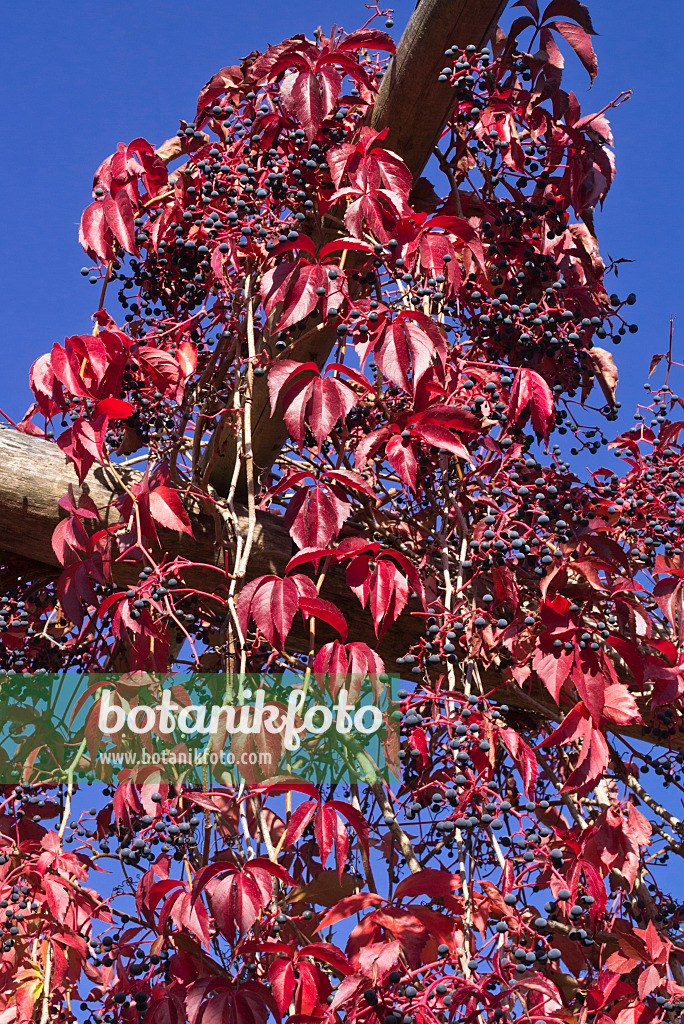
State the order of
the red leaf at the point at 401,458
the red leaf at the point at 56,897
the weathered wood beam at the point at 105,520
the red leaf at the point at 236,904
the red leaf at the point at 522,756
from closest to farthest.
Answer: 1. the red leaf at the point at 236,904
2. the red leaf at the point at 522,756
3. the red leaf at the point at 401,458
4. the red leaf at the point at 56,897
5. the weathered wood beam at the point at 105,520

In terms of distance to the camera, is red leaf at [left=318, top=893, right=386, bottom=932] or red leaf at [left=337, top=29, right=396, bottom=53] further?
red leaf at [left=337, top=29, right=396, bottom=53]

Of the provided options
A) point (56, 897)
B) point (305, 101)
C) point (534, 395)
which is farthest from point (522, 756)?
point (305, 101)

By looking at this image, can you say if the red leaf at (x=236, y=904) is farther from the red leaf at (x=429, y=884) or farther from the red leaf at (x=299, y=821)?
the red leaf at (x=429, y=884)

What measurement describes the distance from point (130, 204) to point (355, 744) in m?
1.28

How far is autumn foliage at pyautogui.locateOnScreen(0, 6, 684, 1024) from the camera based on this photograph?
137 centimetres

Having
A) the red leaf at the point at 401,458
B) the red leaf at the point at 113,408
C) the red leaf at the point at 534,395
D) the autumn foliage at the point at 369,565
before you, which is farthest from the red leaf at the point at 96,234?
the red leaf at the point at 534,395

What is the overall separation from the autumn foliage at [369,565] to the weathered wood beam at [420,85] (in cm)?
4

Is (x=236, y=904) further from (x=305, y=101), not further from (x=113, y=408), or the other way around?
(x=305, y=101)

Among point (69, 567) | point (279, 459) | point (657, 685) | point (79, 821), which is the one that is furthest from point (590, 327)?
point (79, 821)

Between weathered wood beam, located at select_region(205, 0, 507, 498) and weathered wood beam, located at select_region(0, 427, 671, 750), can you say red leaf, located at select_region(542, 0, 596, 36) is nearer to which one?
weathered wood beam, located at select_region(205, 0, 507, 498)

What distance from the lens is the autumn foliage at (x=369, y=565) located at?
1367mm

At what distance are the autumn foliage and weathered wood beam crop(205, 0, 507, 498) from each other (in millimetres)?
44

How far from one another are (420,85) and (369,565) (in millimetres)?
1097

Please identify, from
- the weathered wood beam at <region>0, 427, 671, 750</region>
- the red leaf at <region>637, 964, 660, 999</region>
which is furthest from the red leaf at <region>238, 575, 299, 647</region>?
the red leaf at <region>637, 964, 660, 999</region>
